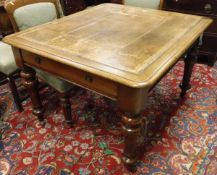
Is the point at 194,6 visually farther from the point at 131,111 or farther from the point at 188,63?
the point at 131,111

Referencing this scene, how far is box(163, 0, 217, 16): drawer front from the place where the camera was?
2.37 metres

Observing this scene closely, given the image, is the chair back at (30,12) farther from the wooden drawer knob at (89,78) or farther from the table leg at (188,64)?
the table leg at (188,64)

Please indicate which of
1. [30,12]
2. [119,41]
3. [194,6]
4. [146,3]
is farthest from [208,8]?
[30,12]

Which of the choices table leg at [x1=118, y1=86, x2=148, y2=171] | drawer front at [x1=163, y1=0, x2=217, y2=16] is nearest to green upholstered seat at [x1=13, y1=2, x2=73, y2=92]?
table leg at [x1=118, y1=86, x2=148, y2=171]

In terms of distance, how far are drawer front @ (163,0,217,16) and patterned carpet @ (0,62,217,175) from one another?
0.83 metres

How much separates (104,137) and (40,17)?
1.09m

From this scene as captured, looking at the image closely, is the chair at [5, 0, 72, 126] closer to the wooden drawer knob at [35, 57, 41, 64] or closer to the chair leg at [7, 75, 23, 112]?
the wooden drawer knob at [35, 57, 41, 64]

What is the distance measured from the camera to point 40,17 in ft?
6.01

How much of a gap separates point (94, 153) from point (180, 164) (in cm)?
59

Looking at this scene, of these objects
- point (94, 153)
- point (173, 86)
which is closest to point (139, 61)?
point (94, 153)

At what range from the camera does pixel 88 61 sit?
1110 millimetres

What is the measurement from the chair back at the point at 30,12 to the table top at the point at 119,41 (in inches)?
10.9

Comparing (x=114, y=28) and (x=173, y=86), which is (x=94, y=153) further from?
(x=173, y=86)

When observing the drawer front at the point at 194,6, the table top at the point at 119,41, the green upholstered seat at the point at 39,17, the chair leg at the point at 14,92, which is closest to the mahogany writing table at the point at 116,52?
the table top at the point at 119,41
